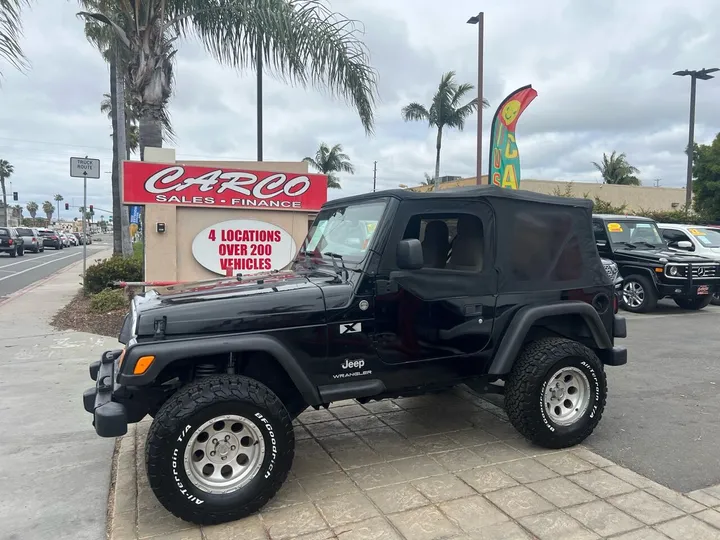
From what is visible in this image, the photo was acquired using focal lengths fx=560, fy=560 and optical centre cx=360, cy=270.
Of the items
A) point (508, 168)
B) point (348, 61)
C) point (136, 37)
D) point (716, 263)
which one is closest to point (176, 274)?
Result: point (136, 37)

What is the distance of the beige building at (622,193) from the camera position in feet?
100

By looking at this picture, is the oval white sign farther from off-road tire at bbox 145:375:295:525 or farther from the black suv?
the black suv

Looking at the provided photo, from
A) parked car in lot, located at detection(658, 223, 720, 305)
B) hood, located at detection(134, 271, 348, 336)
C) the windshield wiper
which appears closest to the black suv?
parked car in lot, located at detection(658, 223, 720, 305)

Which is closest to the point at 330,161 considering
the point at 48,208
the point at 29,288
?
the point at 29,288

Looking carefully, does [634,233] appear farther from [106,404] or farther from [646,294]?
[106,404]

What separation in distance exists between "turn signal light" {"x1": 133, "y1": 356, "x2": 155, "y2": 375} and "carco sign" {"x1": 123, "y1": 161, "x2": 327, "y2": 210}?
20.2 ft

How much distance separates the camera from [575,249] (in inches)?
176

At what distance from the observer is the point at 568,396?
14.2ft

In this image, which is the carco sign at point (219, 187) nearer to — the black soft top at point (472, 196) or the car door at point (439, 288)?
the black soft top at point (472, 196)

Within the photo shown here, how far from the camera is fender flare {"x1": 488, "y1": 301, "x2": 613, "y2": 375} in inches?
157

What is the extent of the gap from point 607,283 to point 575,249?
1.35ft

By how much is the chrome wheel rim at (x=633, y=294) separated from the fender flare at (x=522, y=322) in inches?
306

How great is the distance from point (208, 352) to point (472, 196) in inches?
86.1

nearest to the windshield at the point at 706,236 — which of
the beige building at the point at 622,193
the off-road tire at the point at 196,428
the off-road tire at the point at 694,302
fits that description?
the off-road tire at the point at 694,302
